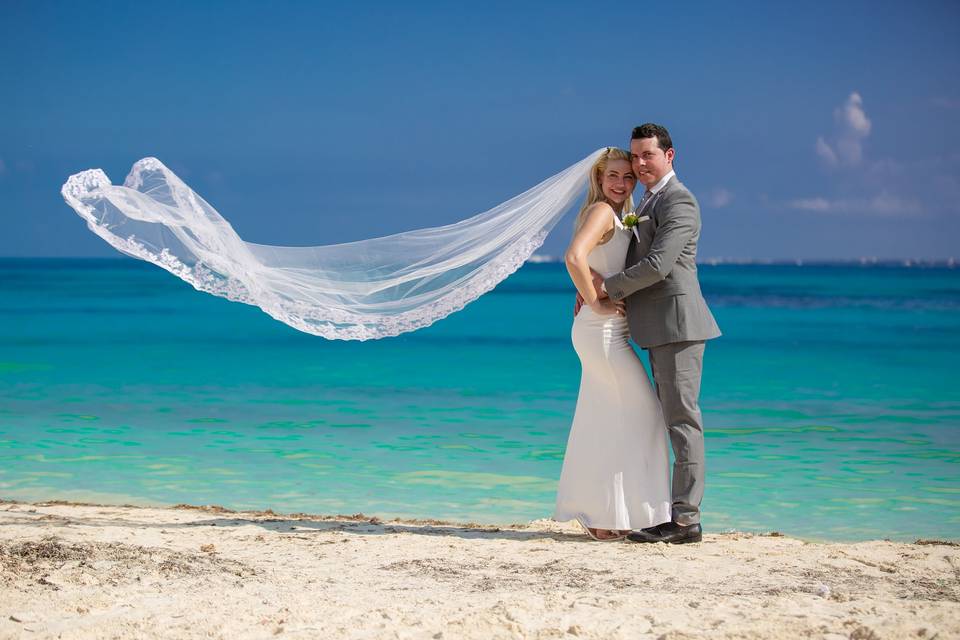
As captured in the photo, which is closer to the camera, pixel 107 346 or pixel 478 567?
pixel 478 567

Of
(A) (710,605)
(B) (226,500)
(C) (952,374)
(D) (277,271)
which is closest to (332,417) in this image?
(B) (226,500)

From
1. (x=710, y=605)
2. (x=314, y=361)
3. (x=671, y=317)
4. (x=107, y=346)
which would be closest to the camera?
(x=710, y=605)

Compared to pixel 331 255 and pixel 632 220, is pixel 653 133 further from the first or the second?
pixel 331 255

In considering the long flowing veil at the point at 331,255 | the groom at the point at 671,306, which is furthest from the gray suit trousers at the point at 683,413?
the long flowing veil at the point at 331,255

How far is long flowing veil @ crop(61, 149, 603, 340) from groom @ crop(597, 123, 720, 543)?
449 mm

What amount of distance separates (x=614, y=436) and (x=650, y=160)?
1426 millimetres

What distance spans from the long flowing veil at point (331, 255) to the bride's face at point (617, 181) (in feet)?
0.65

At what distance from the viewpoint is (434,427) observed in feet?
34.6

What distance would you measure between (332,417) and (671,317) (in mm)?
6883

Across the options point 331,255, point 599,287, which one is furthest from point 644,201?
point 331,255

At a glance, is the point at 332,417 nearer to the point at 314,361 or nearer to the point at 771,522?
the point at 771,522

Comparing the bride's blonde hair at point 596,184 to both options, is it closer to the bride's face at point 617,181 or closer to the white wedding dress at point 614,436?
the bride's face at point 617,181

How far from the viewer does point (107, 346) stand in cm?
2139

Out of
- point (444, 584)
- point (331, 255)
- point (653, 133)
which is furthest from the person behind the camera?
point (331, 255)
